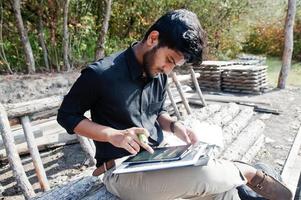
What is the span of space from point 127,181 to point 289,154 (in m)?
3.21

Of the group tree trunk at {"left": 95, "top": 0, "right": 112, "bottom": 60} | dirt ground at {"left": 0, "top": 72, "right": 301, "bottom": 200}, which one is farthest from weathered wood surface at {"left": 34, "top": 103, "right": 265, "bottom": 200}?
tree trunk at {"left": 95, "top": 0, "right": 112, "bottom": 60}

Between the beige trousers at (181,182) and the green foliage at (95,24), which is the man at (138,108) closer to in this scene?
the beige trousers at (181,182)

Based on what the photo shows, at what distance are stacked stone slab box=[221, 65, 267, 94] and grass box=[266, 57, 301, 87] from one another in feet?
2.86

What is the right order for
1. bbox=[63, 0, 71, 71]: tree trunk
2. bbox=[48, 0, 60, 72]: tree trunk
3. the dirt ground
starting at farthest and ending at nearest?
1. bbox=[48, 0, 60, 72]: tree trunk
2. bbox=[63, 0, 71, 71]: tree trunk
3. the dirt ground

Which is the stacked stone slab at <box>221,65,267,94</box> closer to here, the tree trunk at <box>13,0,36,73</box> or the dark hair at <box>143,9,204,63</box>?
the tree trunk at <box>13,0,36,73</box>

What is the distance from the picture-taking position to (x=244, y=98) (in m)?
8.00

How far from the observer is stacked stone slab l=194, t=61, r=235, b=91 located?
902 centimetres

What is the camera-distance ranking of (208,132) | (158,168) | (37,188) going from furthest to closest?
1. (37,188)
2. (208,132)
3. (158,168)

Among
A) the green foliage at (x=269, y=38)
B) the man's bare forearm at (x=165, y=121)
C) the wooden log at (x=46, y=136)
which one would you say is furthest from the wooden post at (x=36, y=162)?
the green foliage at (x=269, y=38)

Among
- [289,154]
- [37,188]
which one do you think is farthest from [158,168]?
[289,154]

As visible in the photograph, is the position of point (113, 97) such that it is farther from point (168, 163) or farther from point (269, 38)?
point (269, 38)

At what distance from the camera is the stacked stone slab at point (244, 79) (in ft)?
28.1

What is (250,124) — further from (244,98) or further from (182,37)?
(182,37)

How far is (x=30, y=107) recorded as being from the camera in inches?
156
